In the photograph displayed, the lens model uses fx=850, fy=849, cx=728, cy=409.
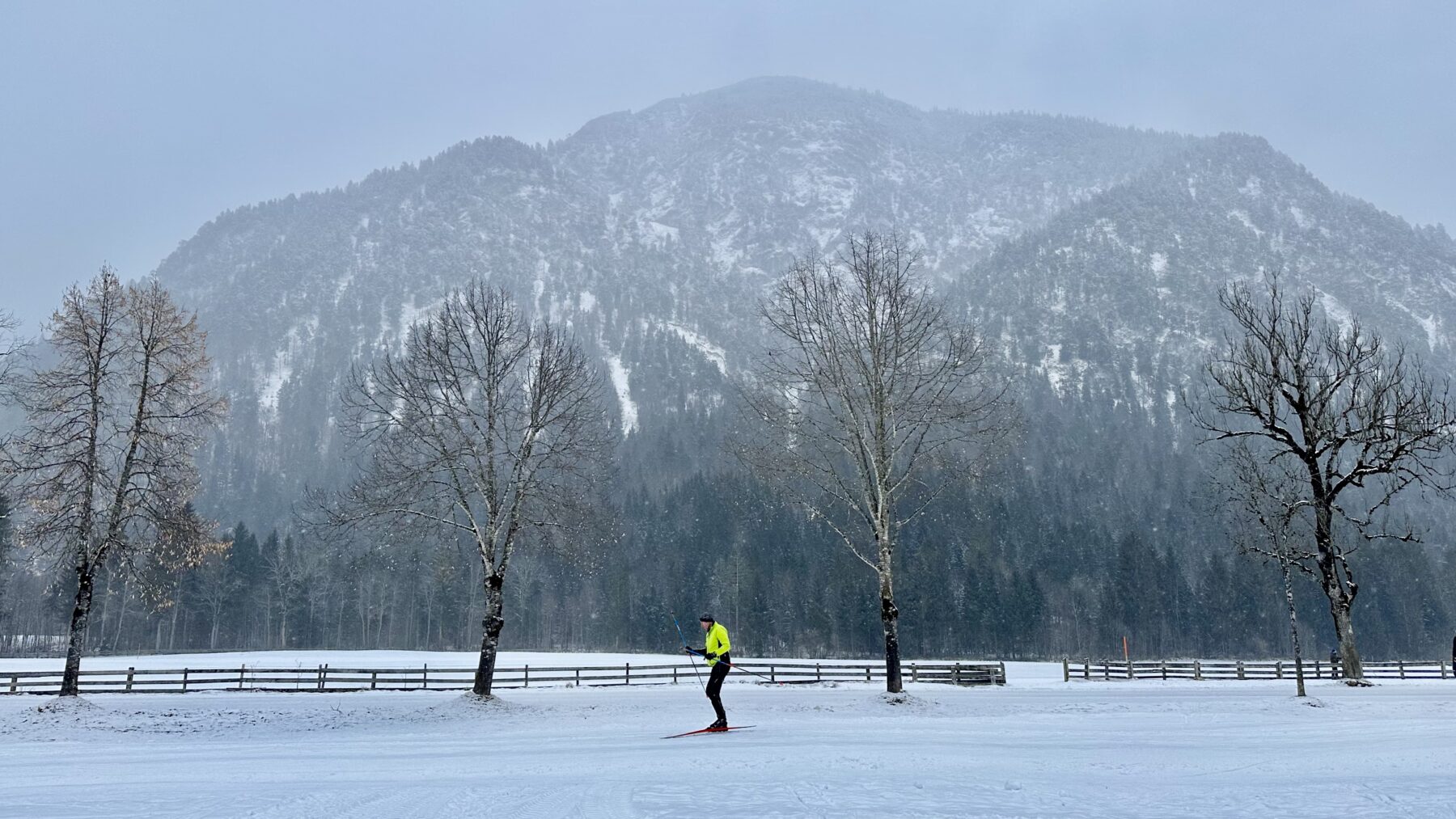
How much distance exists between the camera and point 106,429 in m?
25.5

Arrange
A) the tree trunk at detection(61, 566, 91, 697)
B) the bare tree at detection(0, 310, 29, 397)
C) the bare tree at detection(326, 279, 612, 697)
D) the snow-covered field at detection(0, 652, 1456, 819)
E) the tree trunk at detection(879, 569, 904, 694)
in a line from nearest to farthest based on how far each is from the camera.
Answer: the snow-covered field at detection(0, 652, 1456, 819), the bare tree at detection(0, 310, 29, 397), the tree trunk at detection(879, 569, 904, 694), the tree trunk at detection(61, 566, 91, 697), the bare tree at detection(326, 279, 612, 697)

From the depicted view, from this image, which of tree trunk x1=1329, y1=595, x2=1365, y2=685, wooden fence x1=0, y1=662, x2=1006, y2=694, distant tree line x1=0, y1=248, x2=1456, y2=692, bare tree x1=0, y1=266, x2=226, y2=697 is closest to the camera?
bare tree x1=0, y1=266, x2=226, y2=697

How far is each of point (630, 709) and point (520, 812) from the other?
15.0m

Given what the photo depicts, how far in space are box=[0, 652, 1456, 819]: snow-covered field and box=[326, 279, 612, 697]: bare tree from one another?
219 inches

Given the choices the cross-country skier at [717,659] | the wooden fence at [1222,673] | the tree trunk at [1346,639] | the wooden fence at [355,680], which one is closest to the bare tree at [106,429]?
the wooden fence at [355,680]

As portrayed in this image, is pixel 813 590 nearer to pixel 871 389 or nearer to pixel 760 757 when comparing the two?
pixel 871 389

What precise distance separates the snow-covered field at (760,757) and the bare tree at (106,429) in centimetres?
477

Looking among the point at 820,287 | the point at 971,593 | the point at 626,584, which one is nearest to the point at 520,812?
the point at 820,287

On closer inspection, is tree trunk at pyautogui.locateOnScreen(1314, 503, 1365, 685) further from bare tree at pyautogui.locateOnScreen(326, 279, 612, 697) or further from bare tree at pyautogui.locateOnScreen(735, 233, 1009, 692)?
bare tree at pyautogui.locateOnScreen(326, 279, 612, 697)

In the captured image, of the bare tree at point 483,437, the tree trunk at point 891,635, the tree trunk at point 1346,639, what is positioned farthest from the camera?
the bare tree at point 483,437

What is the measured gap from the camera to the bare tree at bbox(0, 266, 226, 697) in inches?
946

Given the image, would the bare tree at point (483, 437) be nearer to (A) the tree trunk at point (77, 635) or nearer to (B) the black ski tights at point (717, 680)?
(A) the tree trunk at point (77, 635)

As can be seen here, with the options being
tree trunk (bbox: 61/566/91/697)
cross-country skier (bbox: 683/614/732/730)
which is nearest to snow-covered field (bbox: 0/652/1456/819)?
cross-country skier (bbox: 683/614/732/730)

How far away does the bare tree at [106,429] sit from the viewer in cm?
2403
